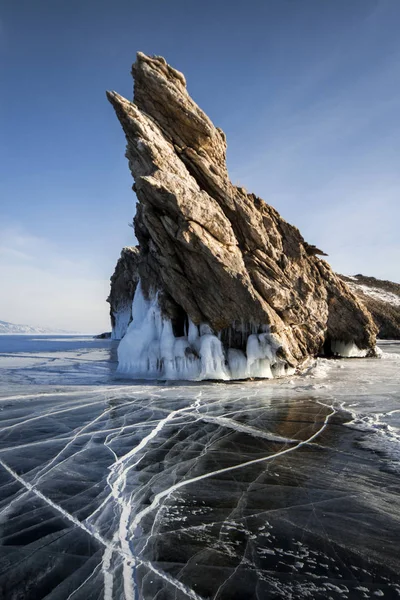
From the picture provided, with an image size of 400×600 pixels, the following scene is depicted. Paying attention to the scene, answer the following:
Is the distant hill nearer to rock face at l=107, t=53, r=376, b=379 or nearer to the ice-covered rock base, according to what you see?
rock face at l=107, t=53, r=376, b=379

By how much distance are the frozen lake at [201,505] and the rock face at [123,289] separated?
52.8 m

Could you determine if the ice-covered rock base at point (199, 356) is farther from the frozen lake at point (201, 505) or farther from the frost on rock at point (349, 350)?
the frost on rock at point (349, 350)

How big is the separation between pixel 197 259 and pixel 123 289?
5243 centimetres

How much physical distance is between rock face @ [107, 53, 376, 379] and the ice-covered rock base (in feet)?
0.21

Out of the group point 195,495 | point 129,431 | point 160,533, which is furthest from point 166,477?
point 129,431

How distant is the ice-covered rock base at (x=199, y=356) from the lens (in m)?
19.5

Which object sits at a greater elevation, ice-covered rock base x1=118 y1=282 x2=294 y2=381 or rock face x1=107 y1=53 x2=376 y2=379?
rock face x1=107 y1=53 x2=376 y2=379

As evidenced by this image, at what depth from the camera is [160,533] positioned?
4527 millimetres

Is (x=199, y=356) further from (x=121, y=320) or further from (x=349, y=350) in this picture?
(x=121, y=320)

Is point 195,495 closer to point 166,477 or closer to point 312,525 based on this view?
point 166,477

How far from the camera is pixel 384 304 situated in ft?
213

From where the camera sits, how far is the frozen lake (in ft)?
11.9

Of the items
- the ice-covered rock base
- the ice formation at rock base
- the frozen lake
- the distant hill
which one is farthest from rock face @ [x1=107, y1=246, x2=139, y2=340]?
the frozen lake

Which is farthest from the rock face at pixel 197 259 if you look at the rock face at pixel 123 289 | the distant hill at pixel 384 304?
the distant hill at pixel 384 304
